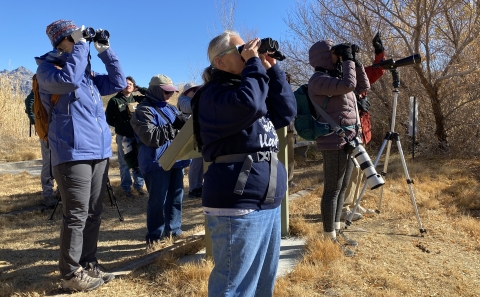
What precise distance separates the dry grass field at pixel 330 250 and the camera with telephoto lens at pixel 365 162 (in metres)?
0.64

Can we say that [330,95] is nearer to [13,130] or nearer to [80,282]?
[80,282]

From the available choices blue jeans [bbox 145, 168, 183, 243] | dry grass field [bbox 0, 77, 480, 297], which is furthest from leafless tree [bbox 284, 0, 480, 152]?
blue jeans [bbox 145, 168, 183, 243]

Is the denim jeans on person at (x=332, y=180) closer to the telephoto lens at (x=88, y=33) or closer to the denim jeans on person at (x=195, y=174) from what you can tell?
the telephoto lens at (x=88, y=33)

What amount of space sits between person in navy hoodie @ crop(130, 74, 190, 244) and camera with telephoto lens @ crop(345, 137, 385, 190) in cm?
170

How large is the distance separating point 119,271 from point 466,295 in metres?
2.60

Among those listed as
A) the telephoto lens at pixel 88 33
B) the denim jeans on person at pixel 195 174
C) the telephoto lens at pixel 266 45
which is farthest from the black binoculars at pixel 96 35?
the denim jeans on person at pixel 195 174

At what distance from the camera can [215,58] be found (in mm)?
1858

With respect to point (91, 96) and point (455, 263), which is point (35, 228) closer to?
point (91, 96)

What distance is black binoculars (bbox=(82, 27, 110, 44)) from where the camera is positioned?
2.83 meters

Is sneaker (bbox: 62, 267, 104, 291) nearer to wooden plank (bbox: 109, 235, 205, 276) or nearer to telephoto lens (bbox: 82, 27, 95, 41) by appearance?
wooden plank (bbox: 109, 235, 205, 276)

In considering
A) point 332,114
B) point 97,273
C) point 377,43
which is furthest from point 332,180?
point 97,273

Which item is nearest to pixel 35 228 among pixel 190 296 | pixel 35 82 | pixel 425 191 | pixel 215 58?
pixel 35 82

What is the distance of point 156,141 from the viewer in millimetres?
3742

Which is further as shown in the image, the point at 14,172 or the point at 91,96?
the point at 14,172
